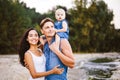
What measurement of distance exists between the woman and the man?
30 mm

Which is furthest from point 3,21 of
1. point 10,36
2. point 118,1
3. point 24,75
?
point 24,75

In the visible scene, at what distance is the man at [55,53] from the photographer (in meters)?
1.61

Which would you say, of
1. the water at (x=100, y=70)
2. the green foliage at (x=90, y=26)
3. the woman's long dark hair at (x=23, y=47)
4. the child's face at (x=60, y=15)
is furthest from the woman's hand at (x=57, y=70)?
the green foliage at (x=90, y=26)

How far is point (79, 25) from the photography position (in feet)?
53.4

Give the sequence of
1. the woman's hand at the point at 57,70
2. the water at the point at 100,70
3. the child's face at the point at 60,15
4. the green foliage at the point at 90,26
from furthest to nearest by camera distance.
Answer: the green foliage at the point at 90,26 < the water at the point at 100,70 < the child's face at the point at 60,15 < the woman's hand at the point at 57,70

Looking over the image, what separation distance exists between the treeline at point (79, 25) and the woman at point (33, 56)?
11.4 m

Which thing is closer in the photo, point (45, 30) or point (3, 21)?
point (45, 30)

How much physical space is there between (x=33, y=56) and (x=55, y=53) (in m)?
0.15

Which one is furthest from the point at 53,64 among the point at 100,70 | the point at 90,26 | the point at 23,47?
the point at 90,26

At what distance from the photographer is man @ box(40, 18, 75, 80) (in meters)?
1.61

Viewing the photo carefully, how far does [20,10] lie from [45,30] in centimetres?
1331

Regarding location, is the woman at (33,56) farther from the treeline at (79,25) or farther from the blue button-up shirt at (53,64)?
the treeline at (79,25)

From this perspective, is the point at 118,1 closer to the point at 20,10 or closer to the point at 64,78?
the point at 20,10

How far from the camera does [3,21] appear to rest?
572 inches
